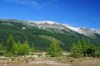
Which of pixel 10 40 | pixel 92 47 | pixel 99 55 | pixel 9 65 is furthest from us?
pixel 10 40

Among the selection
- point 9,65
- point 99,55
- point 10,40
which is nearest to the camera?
point 9,65

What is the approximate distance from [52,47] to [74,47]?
15.0 meters

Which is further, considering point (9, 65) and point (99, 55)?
point (99, 55)

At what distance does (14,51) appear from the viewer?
8038 cm

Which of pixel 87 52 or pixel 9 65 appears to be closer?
pixel 9 65

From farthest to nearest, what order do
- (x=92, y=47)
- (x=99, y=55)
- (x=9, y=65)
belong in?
1. (x=92, y=47)
2. (x=99, y=55)
3. (x=9, y=65)

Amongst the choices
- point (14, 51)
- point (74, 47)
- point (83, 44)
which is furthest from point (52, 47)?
point (14, 51)

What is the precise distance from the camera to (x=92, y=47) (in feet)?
248

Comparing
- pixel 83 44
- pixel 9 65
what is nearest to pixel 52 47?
pixel 83 44

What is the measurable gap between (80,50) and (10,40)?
46624 millimetres

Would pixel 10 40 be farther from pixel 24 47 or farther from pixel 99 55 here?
pixel 99 55

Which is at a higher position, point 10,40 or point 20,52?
point 10,40

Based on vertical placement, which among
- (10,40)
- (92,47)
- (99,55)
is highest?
(10,40)

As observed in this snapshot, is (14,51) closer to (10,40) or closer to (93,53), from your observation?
(10,40)
